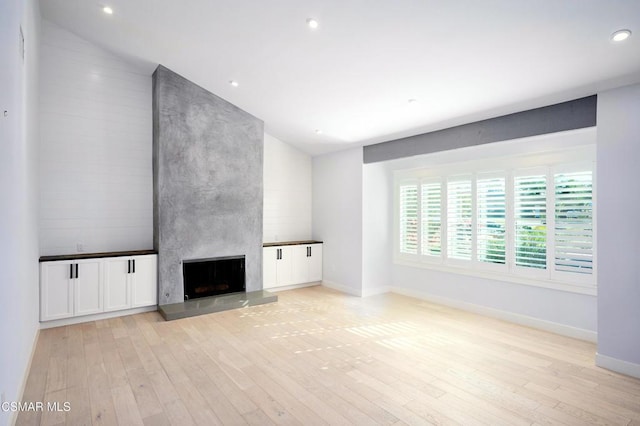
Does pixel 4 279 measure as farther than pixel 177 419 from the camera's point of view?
No

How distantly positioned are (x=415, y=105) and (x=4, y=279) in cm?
425

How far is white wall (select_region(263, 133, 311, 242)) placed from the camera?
671 cm

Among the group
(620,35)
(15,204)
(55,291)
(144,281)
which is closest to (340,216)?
(144,281)

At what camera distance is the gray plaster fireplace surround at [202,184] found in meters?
5.09

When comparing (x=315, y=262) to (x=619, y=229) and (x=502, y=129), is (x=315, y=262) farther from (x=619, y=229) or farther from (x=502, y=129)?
(x=619, y=229)

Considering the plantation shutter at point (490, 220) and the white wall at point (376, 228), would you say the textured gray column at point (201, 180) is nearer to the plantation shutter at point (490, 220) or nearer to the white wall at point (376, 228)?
the white wall at point (376, 228)

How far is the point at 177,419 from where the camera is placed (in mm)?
2422

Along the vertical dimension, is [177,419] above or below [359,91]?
below

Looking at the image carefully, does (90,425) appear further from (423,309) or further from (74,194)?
(423,309)

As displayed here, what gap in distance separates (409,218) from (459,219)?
3.23ft

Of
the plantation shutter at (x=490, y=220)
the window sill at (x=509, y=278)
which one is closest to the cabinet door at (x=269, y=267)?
the window sill at (x=509, y=278)

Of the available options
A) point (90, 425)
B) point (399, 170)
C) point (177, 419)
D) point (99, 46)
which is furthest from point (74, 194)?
point (399, 170)

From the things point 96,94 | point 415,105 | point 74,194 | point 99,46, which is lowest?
point 74,194

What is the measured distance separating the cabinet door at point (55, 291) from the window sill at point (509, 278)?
514 centimetres
